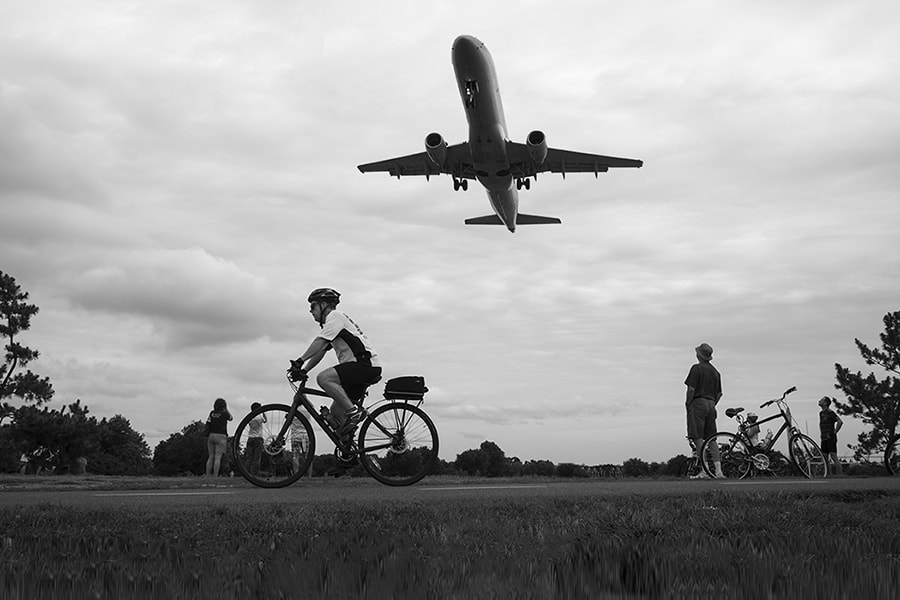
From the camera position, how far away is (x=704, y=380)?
13.6 meters

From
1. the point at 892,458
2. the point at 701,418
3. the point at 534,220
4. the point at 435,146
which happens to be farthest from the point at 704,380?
the point at 534,220

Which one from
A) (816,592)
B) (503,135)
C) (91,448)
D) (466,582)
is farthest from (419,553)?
(91,448)

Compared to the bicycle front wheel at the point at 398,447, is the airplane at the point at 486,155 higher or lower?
higher

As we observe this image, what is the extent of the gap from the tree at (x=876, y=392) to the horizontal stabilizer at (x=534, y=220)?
1754 centimetres

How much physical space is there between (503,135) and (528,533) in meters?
25.6

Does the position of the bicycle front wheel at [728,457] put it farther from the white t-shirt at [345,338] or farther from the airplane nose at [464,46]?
the airplane nose at [464,46]

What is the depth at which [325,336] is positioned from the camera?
8578 millimetres

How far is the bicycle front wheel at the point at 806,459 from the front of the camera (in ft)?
46.6

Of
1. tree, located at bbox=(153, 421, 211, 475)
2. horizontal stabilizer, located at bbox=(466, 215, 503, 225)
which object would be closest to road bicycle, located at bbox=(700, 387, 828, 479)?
horizontal stabilizer, located at bbox=(466, 215, 503, 225)

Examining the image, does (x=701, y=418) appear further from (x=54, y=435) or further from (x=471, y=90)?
(x=54, y=435)

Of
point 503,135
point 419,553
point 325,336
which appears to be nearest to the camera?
point 419,553

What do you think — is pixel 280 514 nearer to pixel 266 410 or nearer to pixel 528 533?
pixel 528 533

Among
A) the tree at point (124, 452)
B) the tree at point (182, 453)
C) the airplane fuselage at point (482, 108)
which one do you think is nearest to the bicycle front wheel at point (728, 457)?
the airplane fuselage at point (482, 108)

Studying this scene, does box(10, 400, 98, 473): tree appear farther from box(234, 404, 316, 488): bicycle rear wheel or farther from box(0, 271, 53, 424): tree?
box(234, 404, 316, 488): bicycle rear wheel
